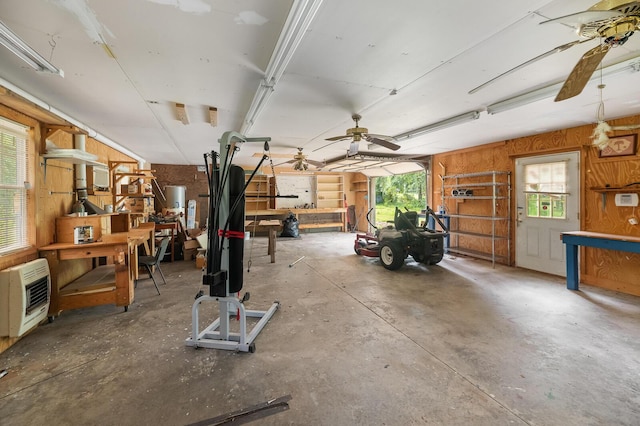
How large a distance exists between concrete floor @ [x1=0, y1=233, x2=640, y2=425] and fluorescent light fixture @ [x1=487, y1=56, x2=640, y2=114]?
7.96 feet

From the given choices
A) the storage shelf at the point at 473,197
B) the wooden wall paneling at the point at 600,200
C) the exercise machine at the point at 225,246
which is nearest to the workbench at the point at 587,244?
the wooden wall paneling at the point at 600,200

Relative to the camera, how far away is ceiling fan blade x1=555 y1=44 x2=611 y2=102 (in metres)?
1.61

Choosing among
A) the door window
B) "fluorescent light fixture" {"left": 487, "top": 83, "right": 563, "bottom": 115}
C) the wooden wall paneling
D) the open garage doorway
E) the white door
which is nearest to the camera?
"fluorescent light fixture" {"left": 487, "top": 83, "right": 563, "bottom": 115}

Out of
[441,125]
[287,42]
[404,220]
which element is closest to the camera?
[287,42]

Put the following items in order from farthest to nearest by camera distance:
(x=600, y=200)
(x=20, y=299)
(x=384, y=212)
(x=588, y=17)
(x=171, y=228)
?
(x=384, y=212), (x=171, y=228), (x=600, y=200), (x=20, y=299), (x=588, y=17)

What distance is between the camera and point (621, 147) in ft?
12.4

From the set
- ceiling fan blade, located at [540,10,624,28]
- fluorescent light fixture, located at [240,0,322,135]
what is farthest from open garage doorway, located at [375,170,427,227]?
ceiling fan blade, located at [540,10,624,28]

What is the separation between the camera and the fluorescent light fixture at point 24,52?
1690mm

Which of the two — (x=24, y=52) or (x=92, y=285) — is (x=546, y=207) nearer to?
(x=24, y=52)

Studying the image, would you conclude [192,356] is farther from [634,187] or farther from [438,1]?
[634,187]

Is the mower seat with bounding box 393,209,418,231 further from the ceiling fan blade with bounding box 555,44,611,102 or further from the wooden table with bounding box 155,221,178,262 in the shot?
the wooden table with bounding box 155,221,178,262

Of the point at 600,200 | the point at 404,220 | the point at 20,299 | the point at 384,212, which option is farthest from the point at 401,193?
the point at 20,299

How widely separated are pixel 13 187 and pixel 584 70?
486 cm

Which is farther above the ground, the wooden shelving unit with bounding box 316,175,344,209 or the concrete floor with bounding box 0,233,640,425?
the wooden shelving unit with bounding box 316,175,344,209
